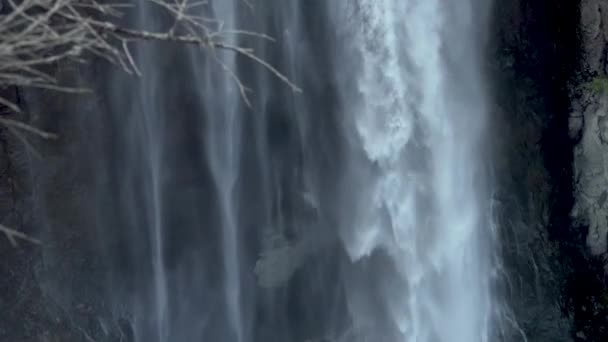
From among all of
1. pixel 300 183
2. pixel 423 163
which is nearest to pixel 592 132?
pixel 423 163

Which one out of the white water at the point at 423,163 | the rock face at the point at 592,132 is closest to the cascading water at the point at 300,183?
the white water at the point at 423,163

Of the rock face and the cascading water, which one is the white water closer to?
the cascading water

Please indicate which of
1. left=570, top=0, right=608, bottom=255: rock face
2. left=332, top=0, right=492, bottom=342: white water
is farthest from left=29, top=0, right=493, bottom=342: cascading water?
left=570, top=0, right=608, bottom=255: rock face

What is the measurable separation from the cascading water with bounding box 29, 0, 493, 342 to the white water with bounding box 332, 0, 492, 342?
1 cm

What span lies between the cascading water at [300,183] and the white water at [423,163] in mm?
13

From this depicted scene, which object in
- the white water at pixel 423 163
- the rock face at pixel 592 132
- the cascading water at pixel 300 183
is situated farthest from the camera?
the white water at pixel 423 163

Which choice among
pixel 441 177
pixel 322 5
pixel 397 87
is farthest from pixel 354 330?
pixel 322 5

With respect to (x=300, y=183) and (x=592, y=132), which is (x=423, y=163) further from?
(x=592, y=132)

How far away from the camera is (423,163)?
816 centimetres

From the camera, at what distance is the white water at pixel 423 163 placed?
793 centimetres

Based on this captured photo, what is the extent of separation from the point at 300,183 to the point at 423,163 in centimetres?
116

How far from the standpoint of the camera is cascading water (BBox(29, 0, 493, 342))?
303 inches

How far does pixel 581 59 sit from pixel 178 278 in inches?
159

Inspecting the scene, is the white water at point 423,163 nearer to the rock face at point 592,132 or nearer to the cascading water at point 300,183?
the cascading water at point 300,183
